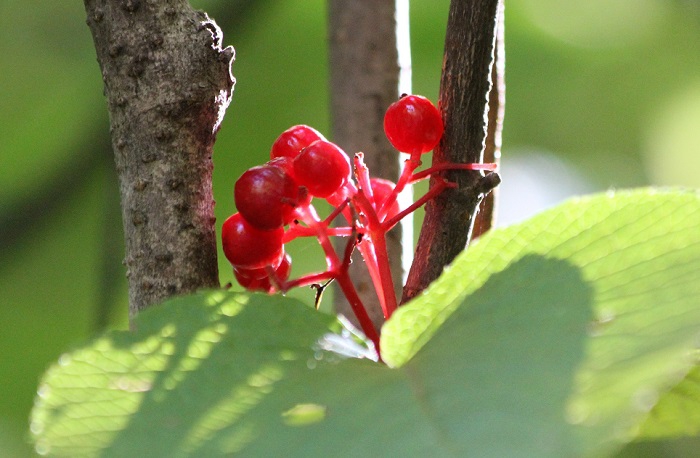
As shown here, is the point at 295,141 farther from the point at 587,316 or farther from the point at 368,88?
the point at 368,88

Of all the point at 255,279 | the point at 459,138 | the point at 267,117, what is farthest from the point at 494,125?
the point at 267,117

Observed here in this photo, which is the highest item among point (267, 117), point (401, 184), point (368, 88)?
point (267, 117)

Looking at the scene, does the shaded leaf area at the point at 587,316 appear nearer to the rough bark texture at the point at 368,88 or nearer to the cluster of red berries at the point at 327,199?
the cluster of red berries at the point at 327,199

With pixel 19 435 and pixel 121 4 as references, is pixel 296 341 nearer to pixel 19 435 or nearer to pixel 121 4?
pixel 121 4

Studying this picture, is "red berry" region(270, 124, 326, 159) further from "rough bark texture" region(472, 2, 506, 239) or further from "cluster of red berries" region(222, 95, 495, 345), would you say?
"rough bark texture" region(472, 2, 506, 239)

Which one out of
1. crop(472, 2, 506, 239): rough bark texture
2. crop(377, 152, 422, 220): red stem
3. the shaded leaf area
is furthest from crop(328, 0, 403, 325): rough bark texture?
the shaded leaf area

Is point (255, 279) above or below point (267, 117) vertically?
below

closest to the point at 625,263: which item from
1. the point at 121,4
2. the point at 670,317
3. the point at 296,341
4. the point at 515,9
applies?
the point at 670,317
